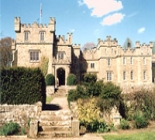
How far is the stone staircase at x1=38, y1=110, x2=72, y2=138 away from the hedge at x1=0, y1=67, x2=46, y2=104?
178cm

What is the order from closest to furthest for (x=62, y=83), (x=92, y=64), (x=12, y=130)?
(x=12, y=130) → (x=62, y=83) → (x=92, y=64)

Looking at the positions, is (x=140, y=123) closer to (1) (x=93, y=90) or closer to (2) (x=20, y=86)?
(1) (x=93, y=90)

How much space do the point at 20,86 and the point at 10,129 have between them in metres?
3.26

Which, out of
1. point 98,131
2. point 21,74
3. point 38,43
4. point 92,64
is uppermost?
point 38,43

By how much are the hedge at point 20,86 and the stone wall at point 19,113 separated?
20.3 inches

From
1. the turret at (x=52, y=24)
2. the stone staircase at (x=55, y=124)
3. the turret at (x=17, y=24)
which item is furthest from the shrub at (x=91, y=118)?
the turret at (x=17, y=24)

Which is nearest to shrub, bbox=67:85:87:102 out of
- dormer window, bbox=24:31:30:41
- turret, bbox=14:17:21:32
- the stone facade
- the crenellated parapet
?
dormer window, bbox=24:31:30:41

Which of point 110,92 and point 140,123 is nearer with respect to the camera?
point 140,123

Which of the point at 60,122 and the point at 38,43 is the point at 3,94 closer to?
the point at 60,122

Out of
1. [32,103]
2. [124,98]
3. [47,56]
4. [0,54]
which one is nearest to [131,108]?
[124,98]

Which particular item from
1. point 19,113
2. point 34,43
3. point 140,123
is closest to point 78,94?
point 19,113

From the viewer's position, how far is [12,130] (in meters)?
11.3

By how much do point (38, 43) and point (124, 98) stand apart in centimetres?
2292

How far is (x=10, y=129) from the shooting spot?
11320mm
